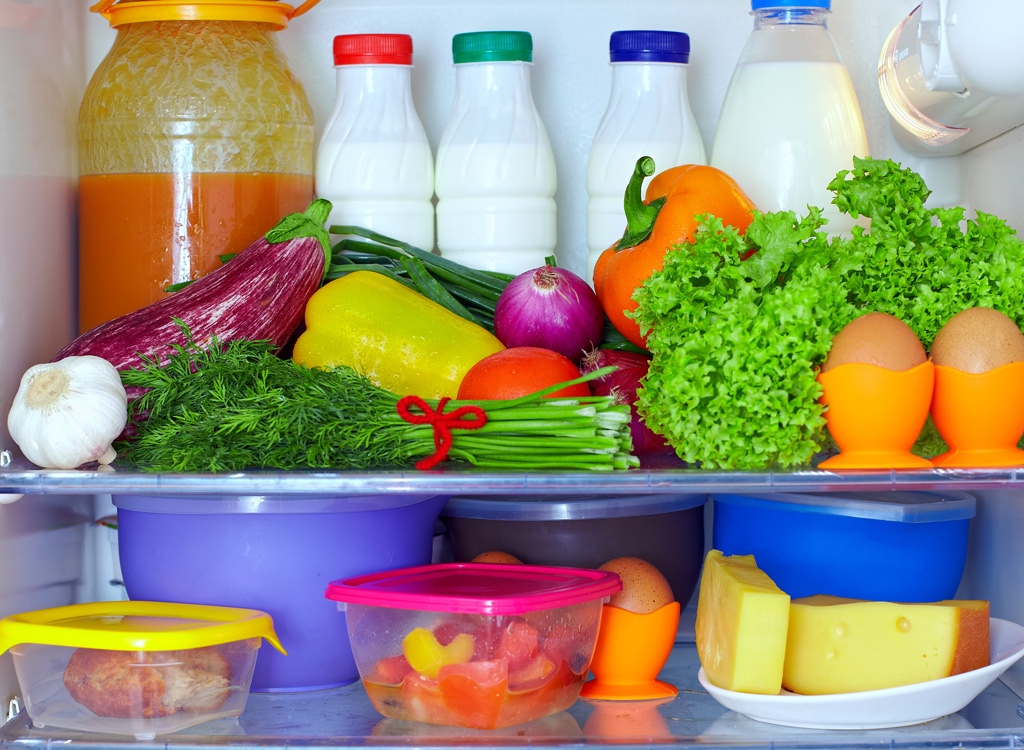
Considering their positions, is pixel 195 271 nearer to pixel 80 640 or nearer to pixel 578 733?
pixel 80 640

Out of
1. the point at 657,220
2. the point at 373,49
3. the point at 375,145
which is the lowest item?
the point at 657,220

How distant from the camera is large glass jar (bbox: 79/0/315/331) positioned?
1294mm

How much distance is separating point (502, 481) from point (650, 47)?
680 millimetres

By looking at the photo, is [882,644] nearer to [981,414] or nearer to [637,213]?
[981,414]

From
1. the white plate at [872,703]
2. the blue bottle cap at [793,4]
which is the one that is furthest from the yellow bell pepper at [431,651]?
the blue bottle cap at [793,4]

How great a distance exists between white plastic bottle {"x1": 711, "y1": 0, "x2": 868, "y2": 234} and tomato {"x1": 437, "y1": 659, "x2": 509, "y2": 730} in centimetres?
67

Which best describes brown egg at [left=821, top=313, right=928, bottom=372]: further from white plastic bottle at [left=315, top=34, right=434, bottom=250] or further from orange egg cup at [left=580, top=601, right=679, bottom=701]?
white plastic bottle at [left=315, top=34, right=434, bottom=250]

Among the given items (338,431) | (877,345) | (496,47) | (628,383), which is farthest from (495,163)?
(877,345)

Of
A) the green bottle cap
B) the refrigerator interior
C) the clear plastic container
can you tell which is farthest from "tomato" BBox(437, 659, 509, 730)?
the green bottle cap

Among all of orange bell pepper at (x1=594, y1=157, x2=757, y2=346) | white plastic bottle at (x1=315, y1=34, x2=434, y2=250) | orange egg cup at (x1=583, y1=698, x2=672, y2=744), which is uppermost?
white plastic bottle at (x1=315, y1=34, x2=434, y2=250)

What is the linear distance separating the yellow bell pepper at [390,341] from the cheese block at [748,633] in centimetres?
39

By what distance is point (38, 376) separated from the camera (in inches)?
40.1

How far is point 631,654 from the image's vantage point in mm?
1115

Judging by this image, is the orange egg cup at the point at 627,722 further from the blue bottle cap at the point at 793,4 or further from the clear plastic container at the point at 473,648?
the blue bottle cap at the point at 793,4
